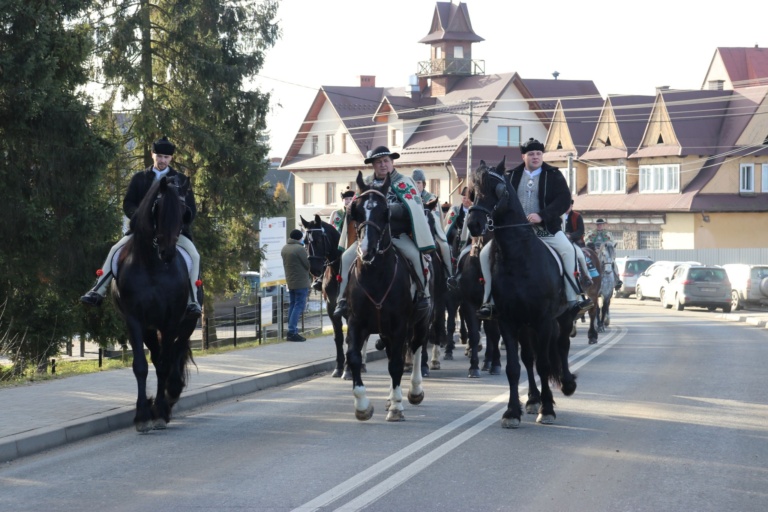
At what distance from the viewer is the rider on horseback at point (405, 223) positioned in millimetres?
11516

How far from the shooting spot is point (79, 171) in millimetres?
19828

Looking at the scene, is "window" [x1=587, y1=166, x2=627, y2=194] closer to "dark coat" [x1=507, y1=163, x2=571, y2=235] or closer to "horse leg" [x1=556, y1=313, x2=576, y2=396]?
"horse leg" [x1=556, y1=313, x2=576, y2=396]

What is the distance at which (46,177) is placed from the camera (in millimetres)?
19625

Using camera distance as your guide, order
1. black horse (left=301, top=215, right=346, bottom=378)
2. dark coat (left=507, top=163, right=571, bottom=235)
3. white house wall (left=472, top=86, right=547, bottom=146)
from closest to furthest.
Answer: dark coat (left=507, top=163, right=571, bottom=235)
black horse (left=301, top=215, right=346, bottom=378)
white house wall (left=472, top=86, right=547, bottom=146)

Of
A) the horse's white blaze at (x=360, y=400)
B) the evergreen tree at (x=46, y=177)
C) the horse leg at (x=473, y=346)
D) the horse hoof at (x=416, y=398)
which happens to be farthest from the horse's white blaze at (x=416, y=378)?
the evergreen tree at (x=46, y=177)

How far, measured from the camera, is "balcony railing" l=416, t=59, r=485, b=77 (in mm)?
80562

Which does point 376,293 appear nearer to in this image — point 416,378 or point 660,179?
point 416,378

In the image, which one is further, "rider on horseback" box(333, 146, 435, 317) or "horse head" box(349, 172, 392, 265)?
"rider on horseback" box(333, 146, 435, 317)

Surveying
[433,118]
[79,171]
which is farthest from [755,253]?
[79,171]

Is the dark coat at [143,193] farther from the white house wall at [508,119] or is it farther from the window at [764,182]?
the white house wall at [508,119]

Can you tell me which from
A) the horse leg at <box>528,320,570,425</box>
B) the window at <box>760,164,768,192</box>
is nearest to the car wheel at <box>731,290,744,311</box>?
the window at <box>760,164,768,192</box>

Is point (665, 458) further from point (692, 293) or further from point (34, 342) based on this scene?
point (692, 293)

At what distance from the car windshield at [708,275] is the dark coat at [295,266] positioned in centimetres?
2309

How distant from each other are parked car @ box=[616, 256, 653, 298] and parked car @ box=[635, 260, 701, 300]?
2.13m
